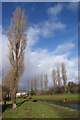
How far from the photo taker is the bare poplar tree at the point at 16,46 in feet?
92.0

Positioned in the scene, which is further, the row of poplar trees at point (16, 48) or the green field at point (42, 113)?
the row of poplar trees at point (16, 48)

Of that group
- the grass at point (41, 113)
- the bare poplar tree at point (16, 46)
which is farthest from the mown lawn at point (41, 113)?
the bare poplar tree at point (16, 46)

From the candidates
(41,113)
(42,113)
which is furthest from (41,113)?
(42,113)

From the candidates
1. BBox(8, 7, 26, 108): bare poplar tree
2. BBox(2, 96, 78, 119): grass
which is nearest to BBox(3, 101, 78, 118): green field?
BBox(2, 96, 78, 119): grass

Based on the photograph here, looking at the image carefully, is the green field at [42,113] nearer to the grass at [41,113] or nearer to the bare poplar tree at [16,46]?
the grass at [41,113]

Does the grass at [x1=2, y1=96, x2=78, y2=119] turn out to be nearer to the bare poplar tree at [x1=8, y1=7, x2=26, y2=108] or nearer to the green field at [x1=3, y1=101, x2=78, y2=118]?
the green field at [x1=3, y1=101, x2=78, y2=118]

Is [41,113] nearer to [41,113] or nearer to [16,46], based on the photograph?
[41,113]

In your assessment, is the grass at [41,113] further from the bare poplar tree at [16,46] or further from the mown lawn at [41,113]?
the bare poplar tree at [16,46]

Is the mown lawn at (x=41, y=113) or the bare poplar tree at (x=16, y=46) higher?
the bare poplar tree at (x=16, y=46)

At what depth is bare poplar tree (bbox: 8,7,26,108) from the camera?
28031 mm

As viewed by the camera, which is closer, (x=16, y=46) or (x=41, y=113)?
(x=41, y=113)

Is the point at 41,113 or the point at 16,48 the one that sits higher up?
the point at 16,48

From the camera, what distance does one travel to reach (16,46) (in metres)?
29.0

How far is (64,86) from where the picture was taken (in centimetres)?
6738
